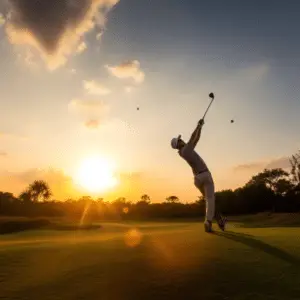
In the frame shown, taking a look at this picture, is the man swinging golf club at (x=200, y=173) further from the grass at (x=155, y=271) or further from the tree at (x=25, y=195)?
the tree at (x=25, y=195)

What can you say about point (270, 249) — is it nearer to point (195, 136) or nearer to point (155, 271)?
point (155, 271)

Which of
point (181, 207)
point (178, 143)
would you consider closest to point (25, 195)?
point (181, 207)

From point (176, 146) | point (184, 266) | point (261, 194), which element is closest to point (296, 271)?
point (184, 266)

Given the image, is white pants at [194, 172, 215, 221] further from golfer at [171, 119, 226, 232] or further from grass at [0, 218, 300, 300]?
grass at [0, 218, 300, 300]

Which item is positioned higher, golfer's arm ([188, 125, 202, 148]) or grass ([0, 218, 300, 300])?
Result: golfer's arm ([188, 125, 202, 148])

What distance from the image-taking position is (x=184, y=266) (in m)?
7.02

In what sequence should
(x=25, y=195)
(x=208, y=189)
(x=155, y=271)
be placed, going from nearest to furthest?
1. (x=155, y=271)
2. (x=208, y=189)
3. (x=25, y=195)

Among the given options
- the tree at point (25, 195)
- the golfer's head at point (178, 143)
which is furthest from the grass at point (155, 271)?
the tree at point (25, 195)

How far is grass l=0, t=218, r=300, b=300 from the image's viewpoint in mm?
5766

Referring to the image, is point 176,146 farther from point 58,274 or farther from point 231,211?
point 231,211

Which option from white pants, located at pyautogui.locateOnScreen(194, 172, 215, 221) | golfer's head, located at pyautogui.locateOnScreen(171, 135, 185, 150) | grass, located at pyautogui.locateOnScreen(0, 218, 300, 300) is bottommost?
grass, located at pyautogui.locateOnScreen(0, 218, 300, 300)

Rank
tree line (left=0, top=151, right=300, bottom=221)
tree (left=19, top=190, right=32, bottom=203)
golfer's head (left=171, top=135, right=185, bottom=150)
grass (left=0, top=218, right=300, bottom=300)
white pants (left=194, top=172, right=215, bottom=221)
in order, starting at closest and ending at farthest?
grass (left=0, top=218, right=300, bottom=300)
white pants (left=194, top=172, right=215, bottom=221)
golfer's head (left=171, top=135, right=185, bottom=150)
tree line (left=0, top=151, right=300, bottom=221)
tree (left=19, top=190, right=32, bottom=203)

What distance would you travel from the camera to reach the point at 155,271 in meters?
6.76

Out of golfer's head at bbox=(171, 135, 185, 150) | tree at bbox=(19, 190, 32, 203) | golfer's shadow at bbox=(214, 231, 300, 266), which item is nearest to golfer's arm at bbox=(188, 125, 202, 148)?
golfer's head at bbox=(171, 135, 185, 150)
